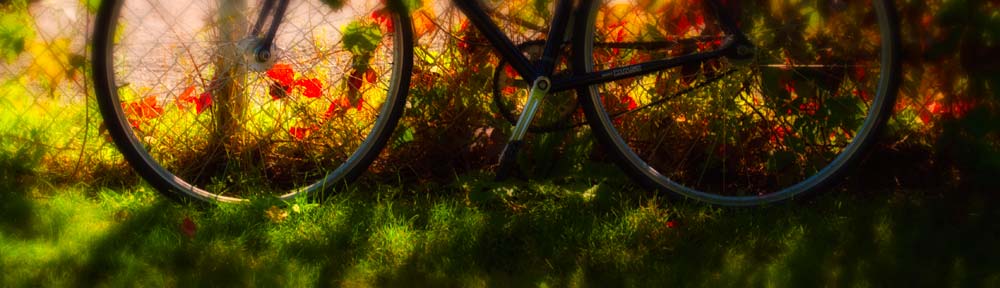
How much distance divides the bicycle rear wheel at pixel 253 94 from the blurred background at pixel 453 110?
0.15 m

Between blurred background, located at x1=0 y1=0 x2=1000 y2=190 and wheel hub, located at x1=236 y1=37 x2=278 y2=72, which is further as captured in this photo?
blurred background, located at x1=0 y1=0 x2=1000 y2=190

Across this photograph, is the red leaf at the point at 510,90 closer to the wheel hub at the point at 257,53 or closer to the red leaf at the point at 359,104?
the red leaf at the point at 359,104

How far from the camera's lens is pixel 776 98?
3.50 metres

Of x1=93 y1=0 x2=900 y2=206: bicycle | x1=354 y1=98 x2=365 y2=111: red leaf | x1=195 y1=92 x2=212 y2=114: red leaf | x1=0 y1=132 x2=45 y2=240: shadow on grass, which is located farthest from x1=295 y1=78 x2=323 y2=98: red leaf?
x1=0 y1=132 x2=45 y2=240: shadow on grass

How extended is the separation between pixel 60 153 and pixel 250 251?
988 millimetres

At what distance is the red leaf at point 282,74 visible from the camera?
344 centimetres

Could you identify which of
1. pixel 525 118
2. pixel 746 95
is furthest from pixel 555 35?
pixel 746 95

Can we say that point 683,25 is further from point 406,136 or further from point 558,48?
point 406,136

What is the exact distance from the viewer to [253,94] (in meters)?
3.49

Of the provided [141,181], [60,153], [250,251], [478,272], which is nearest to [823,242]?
[478,272]

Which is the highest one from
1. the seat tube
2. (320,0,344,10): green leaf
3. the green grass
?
(320,0,344,10): green leaf

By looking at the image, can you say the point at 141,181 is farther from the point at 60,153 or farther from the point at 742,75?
the point at 742,75

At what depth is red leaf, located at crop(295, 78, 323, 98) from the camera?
3523mm

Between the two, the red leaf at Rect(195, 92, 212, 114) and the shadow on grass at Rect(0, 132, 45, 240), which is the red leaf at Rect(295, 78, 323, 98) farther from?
the shadow on grass at Rect(0, 132, 45, 240)
